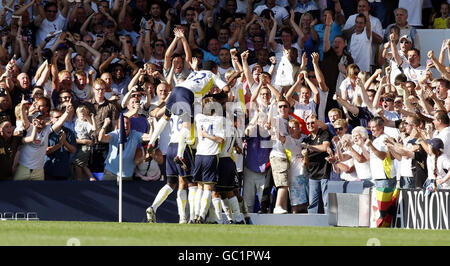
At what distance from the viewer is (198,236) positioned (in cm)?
1230

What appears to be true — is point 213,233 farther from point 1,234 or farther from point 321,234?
point 1,234

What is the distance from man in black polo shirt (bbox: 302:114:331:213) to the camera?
17.3 m

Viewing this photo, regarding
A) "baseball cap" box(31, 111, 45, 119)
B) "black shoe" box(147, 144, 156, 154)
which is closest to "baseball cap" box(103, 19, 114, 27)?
A: "baseball cap" box(31, 111, 45, 119)

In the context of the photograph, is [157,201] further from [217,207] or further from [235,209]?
[235,209]

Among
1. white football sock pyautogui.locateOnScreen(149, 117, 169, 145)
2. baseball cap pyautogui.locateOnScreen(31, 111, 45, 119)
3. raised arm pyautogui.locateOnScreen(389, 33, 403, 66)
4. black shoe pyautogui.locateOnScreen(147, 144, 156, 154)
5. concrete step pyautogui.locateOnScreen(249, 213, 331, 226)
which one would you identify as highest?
raised arm pyautogui.locateOnScreen(389, 33, 403, 66)

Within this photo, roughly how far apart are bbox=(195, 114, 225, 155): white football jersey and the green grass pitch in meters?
2.11

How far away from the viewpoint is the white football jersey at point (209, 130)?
16.1m

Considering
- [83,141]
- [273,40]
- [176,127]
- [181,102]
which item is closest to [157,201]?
[176,127]

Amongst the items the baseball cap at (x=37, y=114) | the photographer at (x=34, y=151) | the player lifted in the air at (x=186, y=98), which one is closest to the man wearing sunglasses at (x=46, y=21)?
the baseball cap at (x=37, y=114)

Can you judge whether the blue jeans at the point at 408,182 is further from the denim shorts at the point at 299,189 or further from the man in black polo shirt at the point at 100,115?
the man in black polo shirt at the point at 100,115

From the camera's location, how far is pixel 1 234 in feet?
40.3

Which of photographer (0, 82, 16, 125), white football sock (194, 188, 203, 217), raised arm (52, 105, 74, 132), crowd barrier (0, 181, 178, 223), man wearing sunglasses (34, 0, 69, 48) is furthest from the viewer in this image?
man wearing sunglasses (34, 0, 69, 48)

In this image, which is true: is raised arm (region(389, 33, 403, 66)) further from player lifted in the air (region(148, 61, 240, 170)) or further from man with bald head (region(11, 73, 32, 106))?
man with bald head (region(11, 73, 32, 106))

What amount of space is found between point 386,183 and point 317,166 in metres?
1.49
